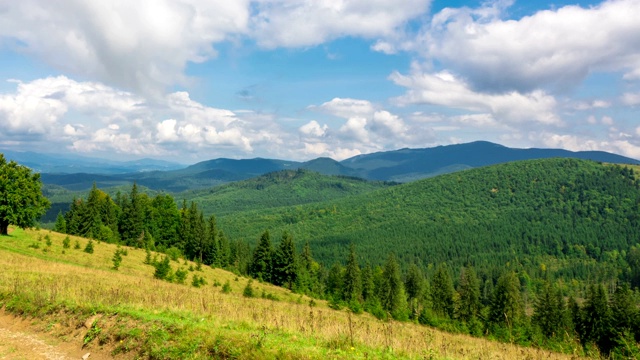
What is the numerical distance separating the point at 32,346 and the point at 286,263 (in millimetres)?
57405

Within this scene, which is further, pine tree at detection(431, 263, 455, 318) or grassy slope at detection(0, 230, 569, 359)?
pine tree at detection(431, 263, 455, 318)

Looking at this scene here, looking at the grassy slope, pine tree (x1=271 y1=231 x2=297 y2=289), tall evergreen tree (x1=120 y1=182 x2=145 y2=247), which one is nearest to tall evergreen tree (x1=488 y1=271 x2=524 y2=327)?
pine tree (x1=271 y1=231 x2=297 y2=289)

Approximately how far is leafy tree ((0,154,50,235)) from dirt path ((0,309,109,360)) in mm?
34673

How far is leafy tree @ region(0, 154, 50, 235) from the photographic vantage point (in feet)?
123

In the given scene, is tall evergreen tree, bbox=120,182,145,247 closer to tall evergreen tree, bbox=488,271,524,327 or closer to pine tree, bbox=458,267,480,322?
pine tree, bbox=458,267,480,322

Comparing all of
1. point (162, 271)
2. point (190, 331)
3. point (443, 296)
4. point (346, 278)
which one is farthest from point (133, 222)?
point (190, 331)

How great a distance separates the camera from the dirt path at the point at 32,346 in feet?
30.9

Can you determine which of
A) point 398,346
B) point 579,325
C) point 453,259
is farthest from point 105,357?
point 453,259

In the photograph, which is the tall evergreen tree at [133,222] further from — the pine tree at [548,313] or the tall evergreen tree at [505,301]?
the pine tree at [548,313]

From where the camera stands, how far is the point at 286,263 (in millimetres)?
66312

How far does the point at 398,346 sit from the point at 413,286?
81.1m

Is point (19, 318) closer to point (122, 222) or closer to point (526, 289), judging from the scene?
point (122, 222)

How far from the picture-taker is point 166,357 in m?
8.65

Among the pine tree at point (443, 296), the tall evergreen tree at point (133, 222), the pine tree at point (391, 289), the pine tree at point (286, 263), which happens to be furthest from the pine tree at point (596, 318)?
the tall evergreen tree at point (133, 222)
